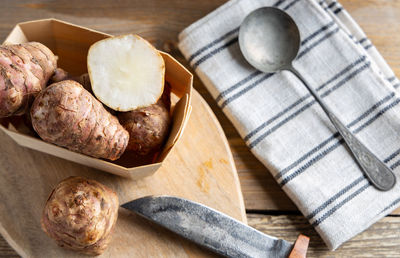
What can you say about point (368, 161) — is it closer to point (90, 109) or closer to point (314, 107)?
point (314, 107)

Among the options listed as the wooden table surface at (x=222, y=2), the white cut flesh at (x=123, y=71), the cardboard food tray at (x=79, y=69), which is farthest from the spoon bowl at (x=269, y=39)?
the white cut flesh at (x=123, y=71)

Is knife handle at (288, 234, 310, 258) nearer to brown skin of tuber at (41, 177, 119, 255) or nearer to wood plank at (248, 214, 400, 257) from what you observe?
wood plank at (248, 214, 400, 257)

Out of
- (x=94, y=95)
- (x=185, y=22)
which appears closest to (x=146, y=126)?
(x=94, y=95)

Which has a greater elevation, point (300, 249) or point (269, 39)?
point (269, 39)

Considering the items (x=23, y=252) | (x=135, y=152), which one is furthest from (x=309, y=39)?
(x=23, y=252)

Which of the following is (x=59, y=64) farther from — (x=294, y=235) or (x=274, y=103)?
(x=294, y=235)

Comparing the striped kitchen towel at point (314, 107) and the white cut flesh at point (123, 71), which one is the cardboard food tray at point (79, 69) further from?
the striped kitchen towel at point (314, 107)

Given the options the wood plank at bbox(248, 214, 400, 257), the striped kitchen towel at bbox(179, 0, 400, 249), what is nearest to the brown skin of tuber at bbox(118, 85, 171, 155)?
the striped kitchen towel at bbox(179, 0, 400, 249)

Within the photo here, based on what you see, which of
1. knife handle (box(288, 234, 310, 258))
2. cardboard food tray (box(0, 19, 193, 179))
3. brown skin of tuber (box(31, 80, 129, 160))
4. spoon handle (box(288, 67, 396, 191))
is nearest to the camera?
→ brown skin of tuber (box(31, 80, 129, 160))
